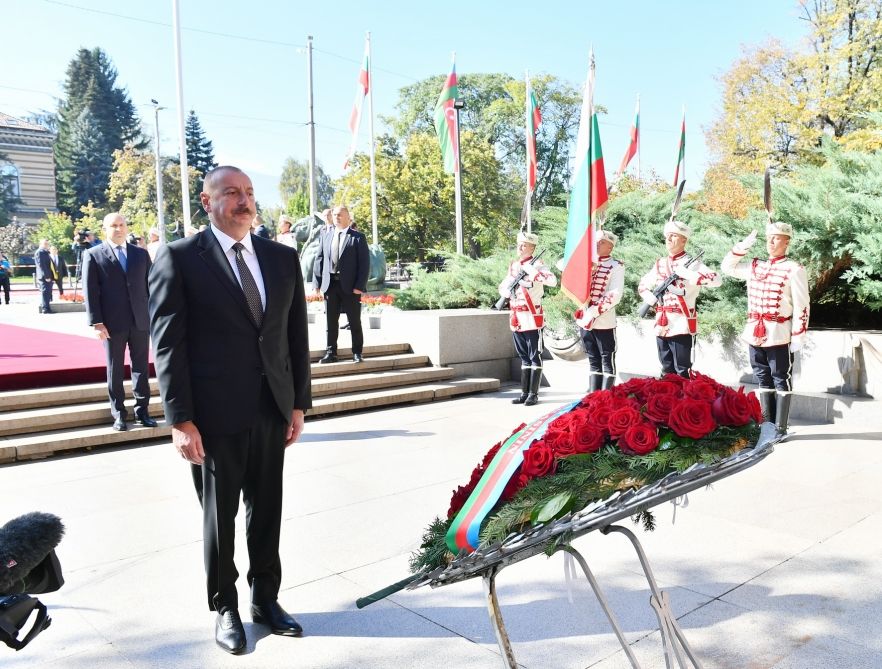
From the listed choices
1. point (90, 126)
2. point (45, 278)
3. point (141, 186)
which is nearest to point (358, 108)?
point (45, 278)

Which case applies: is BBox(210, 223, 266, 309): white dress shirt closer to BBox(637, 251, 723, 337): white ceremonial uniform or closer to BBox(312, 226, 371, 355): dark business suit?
BBox(637, 251, 723, 337): white ceremonial uniform

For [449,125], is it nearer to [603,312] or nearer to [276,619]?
[603,312]

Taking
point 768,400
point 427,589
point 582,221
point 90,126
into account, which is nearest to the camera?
point 427,589

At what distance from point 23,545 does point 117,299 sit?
651 centimetres

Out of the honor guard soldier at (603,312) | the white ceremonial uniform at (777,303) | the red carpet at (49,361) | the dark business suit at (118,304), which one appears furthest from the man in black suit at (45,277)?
the white ceremonial uniform at (777,303)

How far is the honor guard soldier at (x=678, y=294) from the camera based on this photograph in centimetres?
826

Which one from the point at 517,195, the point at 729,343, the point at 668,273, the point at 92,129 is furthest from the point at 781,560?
the point at 92,129

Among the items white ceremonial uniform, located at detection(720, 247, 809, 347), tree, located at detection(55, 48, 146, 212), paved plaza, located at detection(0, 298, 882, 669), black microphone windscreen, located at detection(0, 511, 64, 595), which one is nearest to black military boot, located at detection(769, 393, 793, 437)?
white ceremonial uniform, located at detection(720, 247, 809, 347)

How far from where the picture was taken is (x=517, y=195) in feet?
173

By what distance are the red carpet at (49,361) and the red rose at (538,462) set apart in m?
7.51

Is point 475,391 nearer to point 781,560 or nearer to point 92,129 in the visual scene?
point 781,560

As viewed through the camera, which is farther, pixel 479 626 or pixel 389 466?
pixel 389 466

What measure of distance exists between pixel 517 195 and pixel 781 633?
166ft

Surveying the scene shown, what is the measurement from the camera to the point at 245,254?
11.2ft
